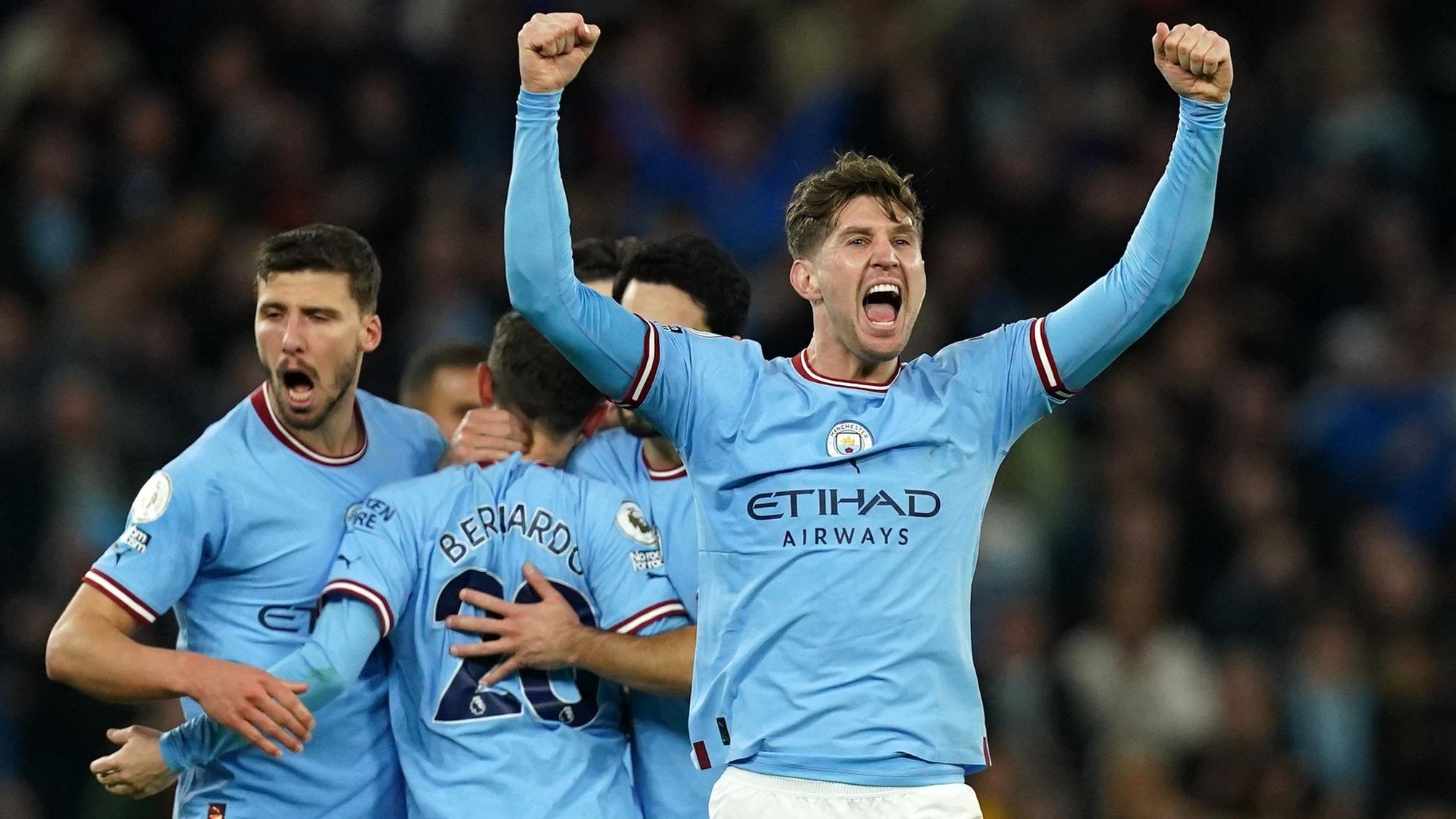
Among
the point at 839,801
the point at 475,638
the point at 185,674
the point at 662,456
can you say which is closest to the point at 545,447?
the point at 662,456

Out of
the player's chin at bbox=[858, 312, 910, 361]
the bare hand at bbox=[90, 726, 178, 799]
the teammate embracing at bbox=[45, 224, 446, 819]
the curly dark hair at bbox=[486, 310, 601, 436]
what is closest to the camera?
the player's chin at bbox=[858, 312, 910, 361]

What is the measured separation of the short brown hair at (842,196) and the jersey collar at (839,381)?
254 millimetres

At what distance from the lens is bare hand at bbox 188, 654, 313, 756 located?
398 centimetres

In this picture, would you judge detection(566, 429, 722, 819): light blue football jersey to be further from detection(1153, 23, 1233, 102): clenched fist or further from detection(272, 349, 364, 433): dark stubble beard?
detection(1153, 23, 1233, 102): clenched fist

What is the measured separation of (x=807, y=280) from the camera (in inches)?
163

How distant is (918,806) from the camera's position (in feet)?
12.2

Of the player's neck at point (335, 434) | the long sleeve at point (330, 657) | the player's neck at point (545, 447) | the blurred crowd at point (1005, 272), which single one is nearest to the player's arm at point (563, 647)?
the long sleeve at point (330, 657)

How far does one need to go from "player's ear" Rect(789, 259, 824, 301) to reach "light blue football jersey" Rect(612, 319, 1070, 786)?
172 mm

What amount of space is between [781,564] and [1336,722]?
235 inches

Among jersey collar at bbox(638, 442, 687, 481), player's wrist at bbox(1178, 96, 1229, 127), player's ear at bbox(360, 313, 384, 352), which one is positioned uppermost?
player's wrist at bbox(1178, 96, 1229, 127)

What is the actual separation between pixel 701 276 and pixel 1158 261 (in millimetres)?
1345

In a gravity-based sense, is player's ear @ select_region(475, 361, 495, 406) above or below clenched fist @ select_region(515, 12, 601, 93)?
below

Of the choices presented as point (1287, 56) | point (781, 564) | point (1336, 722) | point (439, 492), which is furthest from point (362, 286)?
point (1287, 56)

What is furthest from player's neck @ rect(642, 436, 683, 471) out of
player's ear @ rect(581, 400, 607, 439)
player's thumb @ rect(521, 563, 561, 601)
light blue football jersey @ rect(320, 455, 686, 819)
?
player's thumb @ rect(521, 563, 561, 601)
